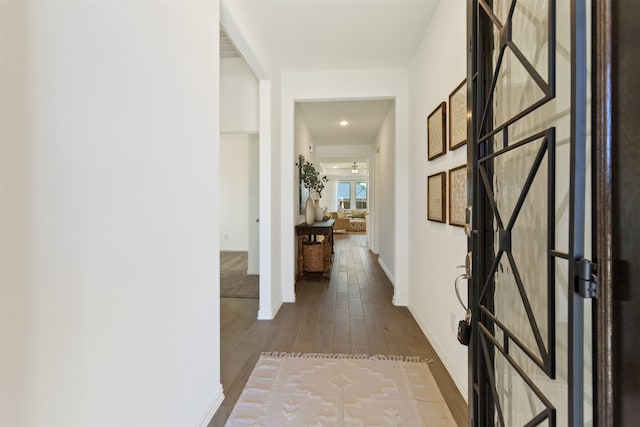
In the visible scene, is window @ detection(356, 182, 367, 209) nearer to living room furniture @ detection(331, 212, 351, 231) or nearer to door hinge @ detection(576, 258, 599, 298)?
living room furniture @ detection(331, 212, 351, 231)

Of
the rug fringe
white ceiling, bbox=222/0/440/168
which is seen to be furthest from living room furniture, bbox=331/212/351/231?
the rug fringe

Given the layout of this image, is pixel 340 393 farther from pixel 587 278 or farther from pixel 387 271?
pixel 387 271

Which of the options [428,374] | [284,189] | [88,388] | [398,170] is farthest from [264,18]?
[428,374]

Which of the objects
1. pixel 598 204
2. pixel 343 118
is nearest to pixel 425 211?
pixel 598 204

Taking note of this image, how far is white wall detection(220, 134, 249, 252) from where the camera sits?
6348mm

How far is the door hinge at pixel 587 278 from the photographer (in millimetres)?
565

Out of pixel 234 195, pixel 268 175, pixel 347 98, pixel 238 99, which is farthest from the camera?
pixel 234 195

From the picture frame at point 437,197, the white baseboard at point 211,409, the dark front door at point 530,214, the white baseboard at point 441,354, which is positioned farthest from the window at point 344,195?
the dark front door at point 530,214

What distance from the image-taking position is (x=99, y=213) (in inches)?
32.2

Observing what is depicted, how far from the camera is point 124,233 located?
2.97ft

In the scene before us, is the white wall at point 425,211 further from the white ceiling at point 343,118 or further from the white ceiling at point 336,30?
the white ceiling at point 343,118

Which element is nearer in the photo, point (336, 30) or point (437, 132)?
point (437, 132)

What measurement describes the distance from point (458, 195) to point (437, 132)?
59 centimetres

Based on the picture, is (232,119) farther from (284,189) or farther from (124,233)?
(124,233)
